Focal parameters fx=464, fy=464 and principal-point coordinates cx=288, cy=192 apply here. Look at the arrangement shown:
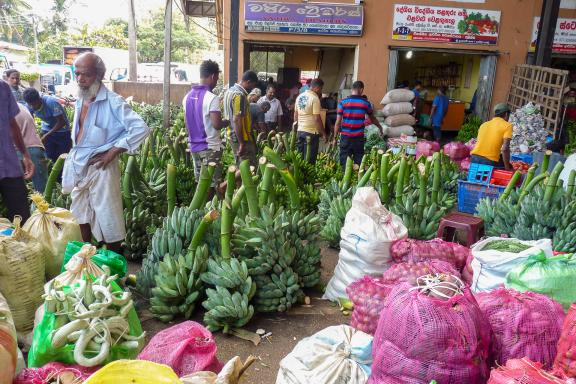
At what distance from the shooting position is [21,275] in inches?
109

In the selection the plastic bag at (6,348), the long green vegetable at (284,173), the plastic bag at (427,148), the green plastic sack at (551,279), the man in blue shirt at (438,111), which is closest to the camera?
the plastic bag at (6,348)

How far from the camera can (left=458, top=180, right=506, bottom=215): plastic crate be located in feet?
17.7

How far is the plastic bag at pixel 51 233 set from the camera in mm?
3203

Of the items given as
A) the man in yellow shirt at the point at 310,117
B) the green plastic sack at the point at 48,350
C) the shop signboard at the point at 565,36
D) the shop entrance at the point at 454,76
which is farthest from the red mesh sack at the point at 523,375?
the shop signboard at the point at 565,36

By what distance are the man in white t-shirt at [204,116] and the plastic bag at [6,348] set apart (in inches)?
155

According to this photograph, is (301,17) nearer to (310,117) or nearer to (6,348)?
(310,117)

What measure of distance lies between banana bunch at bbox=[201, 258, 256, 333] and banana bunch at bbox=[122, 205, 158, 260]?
1.39 meters

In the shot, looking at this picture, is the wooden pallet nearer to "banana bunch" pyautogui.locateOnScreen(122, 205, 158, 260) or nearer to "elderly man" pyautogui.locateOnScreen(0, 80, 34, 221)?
"banana bunch" pyautogui.locateOnScreen(122, 205, 158, 260)

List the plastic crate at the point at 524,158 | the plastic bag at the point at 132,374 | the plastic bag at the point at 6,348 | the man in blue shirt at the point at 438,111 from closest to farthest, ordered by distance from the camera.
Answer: the plastic bag at the point at 132,374 → the plastic bag at the point at 6,348 → the plastic crate at the point at 524,158 → the man in blue shirt at the point at 438,111

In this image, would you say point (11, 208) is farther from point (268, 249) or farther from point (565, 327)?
point (565, 327)

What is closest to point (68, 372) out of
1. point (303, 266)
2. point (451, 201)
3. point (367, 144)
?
point (303, 266)

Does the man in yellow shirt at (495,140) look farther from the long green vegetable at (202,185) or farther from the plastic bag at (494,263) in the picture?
the long green vegetable at (202,185)

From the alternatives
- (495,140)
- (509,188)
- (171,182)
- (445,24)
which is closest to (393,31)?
(445,24)

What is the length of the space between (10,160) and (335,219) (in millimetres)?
3011
